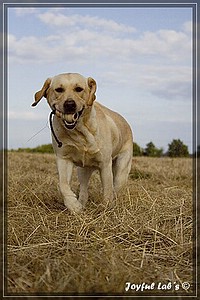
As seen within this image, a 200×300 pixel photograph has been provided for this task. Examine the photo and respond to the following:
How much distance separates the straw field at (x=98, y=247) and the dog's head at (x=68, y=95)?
2.82ft

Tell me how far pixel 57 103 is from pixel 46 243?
1384mm

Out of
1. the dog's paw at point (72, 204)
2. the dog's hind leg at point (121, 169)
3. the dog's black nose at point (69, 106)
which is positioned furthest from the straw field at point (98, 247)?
the dog's black nose at point (69, 106)

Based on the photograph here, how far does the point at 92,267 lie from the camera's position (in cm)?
278

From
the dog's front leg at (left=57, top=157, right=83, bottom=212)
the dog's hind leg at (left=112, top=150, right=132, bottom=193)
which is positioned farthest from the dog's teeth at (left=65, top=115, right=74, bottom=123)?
the dog's hind leg at (left=112, top=150, right=132, bottom=193)

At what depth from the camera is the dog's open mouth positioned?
4.38 metres

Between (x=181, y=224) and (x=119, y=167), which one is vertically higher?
(x=119, y=167)

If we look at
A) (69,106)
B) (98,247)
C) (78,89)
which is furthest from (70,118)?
(98,247)

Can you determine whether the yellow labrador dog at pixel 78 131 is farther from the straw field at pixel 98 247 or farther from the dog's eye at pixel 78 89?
the straw field at pixel 98 247

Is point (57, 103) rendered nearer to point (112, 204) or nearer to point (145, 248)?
point (112, 204)

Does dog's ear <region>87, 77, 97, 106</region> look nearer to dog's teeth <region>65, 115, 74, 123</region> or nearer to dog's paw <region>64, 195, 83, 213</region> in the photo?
dog's teeth <region>65, 115, 74, 123</region>

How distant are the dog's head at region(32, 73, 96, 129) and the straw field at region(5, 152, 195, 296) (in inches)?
33.8

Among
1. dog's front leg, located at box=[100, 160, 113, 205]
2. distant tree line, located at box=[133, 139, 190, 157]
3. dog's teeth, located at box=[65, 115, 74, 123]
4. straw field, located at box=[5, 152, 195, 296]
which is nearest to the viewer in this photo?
straw field, located at box=[5, 152, 195, 296]

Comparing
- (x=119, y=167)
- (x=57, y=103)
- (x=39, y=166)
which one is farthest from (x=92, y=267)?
(x=39, y=166)

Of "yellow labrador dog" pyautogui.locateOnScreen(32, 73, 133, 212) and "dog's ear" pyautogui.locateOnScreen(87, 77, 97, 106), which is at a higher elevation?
"dog's ear" pyautogui.locateOnScreen(87, 77, 97, 106)
